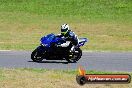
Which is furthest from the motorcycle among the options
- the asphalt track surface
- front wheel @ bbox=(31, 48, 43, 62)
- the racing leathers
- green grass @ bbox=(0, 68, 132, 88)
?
green grass @ bbox=(0, 68, 132, 88)

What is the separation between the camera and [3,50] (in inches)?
935

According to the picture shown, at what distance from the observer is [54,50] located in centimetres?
1989

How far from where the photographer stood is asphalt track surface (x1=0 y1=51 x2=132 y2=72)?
18.3m

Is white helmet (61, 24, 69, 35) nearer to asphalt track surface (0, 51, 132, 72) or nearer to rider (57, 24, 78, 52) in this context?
rider (57, 24, 78, 52)

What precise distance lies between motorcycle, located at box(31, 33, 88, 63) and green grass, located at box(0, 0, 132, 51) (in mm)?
7640

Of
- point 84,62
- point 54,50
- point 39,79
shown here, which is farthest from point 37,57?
point 39,79

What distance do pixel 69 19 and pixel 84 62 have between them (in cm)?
2317

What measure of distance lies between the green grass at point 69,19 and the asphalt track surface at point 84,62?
18.3 ft

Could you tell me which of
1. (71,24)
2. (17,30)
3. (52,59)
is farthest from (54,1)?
(52,59)

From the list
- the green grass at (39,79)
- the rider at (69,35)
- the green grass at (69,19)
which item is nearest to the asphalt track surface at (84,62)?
the rider at (69,35)

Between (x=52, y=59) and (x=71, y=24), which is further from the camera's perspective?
(x=71, y=24)

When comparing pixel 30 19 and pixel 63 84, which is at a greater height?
pixel 63 84

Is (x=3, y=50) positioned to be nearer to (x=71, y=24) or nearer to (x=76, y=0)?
(x=71, y=24)

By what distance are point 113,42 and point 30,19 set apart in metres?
12.9
